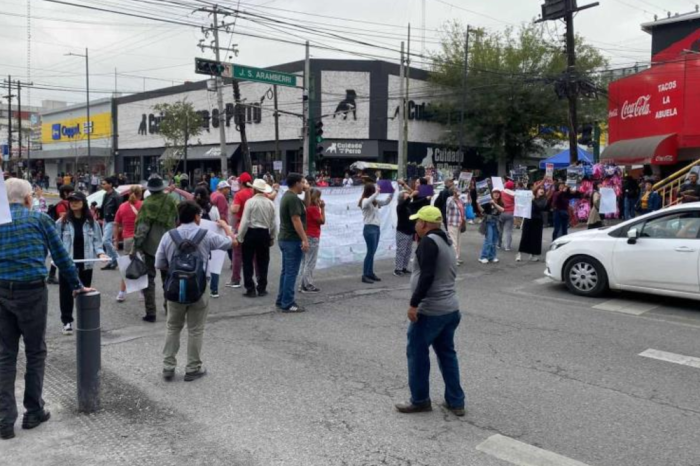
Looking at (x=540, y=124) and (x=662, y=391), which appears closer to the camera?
(x=662, y=391)

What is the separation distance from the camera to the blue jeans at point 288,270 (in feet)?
27.4

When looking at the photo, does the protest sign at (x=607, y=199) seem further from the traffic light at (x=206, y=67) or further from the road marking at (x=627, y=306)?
the traffic light at (x=206, y=67)

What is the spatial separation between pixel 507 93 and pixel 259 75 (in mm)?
19927

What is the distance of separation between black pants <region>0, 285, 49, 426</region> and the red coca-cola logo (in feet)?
79.5

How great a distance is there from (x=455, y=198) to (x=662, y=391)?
22.7ft

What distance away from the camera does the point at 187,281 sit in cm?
530

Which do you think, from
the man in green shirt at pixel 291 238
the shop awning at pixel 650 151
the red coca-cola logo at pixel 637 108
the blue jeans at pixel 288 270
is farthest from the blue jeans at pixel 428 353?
the red coca-cola logo at pixel 637 108

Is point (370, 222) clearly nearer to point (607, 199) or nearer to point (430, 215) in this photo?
point (430, 215)

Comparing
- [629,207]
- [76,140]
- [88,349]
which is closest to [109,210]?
[88,349]

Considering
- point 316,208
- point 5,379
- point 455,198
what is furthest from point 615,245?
point 5,379

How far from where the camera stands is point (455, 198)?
12016 millimetres

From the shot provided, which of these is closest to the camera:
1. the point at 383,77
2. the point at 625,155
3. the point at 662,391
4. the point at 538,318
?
the point at 662,391

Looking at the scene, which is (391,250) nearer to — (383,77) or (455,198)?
(455,198)

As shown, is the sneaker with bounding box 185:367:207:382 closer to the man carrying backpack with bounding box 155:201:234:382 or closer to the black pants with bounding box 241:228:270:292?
the man carrying backpack with bounding box 155:201:234:382
